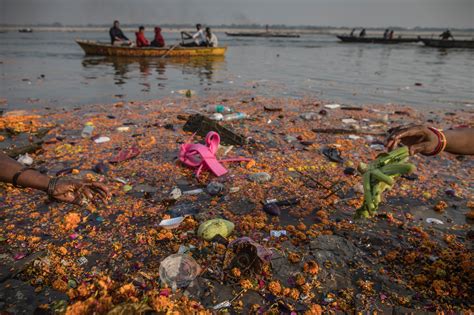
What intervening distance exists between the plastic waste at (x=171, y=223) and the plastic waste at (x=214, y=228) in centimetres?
26

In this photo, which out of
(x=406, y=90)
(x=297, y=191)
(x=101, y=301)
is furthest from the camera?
(x=406, y=90)

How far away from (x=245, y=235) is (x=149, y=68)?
15.4 meters

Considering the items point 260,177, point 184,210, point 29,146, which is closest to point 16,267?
point 184,210

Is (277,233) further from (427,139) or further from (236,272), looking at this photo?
(427,139)

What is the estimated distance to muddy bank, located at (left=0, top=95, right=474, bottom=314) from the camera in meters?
2.31

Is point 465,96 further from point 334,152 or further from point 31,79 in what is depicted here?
point 31,79

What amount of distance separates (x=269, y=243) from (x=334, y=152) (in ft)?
8.84

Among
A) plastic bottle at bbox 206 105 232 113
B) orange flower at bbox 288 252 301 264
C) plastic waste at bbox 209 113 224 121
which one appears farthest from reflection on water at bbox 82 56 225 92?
orange flower at bbox 288 252 301 264

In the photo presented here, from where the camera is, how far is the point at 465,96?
10.6 metres

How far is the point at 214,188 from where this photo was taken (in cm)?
386

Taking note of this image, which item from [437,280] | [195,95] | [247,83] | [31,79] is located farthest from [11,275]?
[31,79]

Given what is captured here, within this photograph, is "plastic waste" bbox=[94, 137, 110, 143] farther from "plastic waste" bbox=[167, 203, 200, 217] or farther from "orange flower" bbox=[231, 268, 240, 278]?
"orange flower" bbox=[231, 268, 240, 278]

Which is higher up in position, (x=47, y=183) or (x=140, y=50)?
(x=140, y=50)

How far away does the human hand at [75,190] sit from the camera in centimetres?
255
